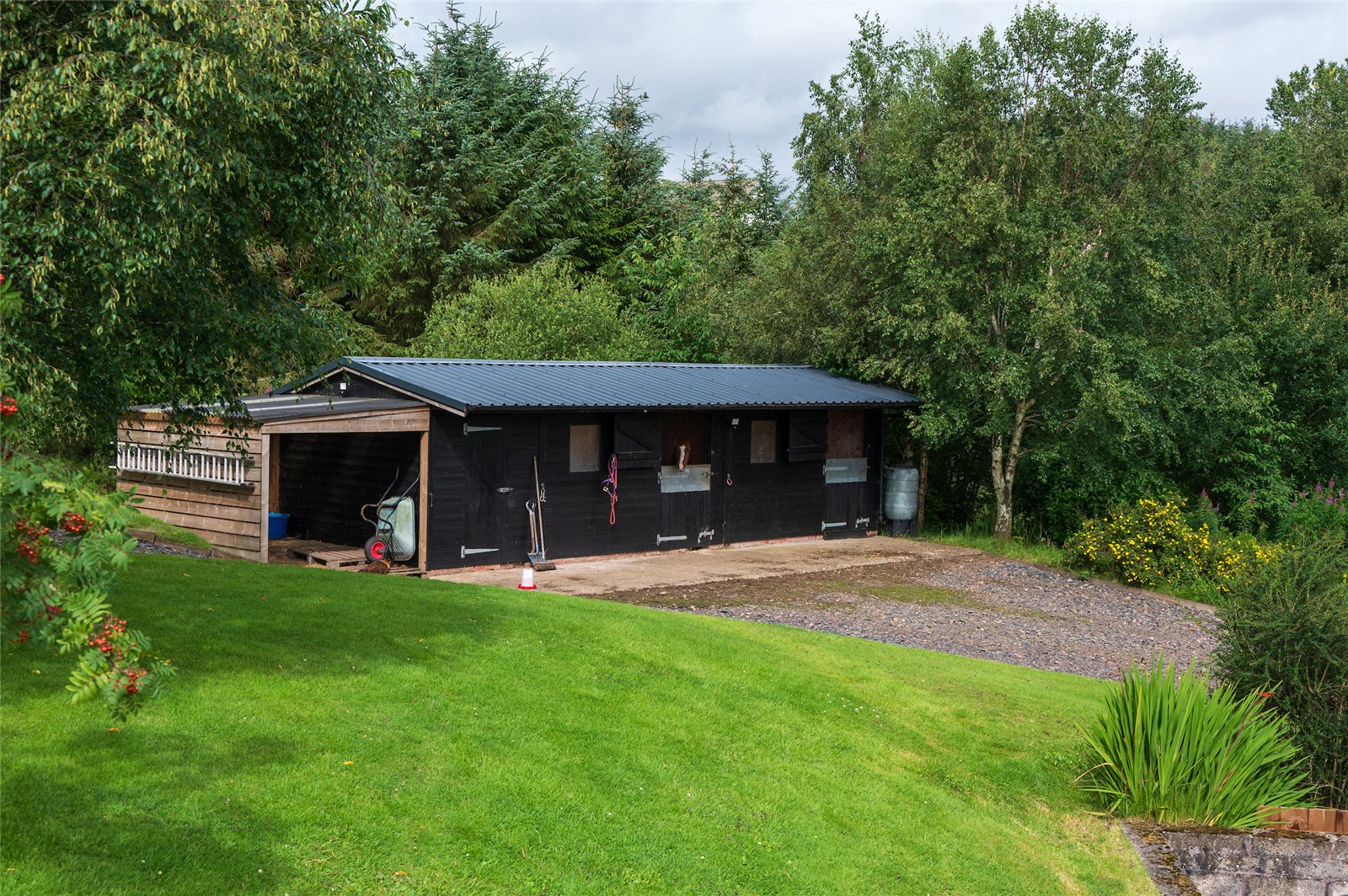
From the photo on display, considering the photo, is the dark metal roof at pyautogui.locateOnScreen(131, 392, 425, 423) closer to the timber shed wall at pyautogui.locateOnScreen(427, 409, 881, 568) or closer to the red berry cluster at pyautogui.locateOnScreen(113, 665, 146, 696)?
the timber shed wall at pyautogui.locateOnScreen(427, 409, 881, 568)

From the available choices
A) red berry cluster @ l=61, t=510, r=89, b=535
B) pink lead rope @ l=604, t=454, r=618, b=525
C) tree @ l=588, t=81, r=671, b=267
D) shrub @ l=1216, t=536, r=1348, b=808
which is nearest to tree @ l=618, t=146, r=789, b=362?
tree @ l=588, t=81, r=671, b=267

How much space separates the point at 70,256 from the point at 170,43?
1.35 meters

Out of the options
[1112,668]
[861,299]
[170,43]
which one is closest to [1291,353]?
[861,299]

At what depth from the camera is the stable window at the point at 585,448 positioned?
1664 centimetres

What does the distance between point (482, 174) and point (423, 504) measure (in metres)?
19.3

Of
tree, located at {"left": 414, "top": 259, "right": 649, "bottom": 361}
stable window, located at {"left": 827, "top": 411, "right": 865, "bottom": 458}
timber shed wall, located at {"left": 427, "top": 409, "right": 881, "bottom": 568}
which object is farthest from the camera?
tree, located at {"left": 414, "top": 259, "right": 649, "bottom": 361}

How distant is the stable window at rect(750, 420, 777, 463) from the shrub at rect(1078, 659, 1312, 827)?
11.5 meters

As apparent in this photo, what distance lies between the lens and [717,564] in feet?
55.4

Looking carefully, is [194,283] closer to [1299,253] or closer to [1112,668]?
[1112,668]

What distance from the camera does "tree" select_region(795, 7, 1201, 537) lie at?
19.2 meters

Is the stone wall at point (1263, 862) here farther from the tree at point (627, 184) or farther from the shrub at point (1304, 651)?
the tree at point (627, 184)

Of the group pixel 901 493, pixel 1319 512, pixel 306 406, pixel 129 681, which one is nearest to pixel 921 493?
pixel 901 493

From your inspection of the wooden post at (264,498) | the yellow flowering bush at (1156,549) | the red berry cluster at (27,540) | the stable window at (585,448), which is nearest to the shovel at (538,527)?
the stable window at (585,448)

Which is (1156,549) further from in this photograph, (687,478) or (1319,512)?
(687,478)
